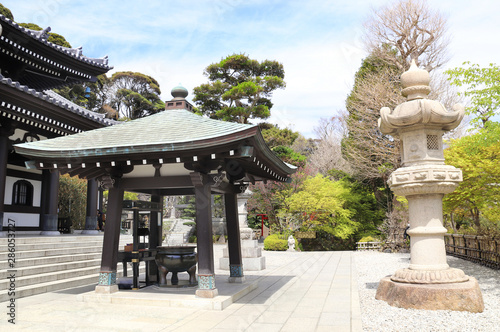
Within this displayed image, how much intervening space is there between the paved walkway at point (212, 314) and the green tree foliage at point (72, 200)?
11.0m

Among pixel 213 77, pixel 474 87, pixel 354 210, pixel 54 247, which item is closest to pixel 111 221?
pixel 54 247

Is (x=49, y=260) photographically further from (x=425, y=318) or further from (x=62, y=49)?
(x=425, y=318)

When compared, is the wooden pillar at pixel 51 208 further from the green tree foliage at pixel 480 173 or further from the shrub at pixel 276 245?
the green tree foliage at pixel 480 173

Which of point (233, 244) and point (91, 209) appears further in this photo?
point (91, 209)

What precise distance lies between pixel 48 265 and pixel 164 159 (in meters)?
5.04

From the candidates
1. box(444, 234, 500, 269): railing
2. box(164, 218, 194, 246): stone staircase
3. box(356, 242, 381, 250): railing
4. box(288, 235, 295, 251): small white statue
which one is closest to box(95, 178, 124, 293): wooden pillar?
box(444, 234, 500, 269): railing

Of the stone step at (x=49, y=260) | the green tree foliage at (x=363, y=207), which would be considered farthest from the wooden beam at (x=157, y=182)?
the green tree foliage at (x=363, y=207)

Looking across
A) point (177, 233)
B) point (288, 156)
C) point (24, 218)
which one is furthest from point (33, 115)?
point (288, 156)

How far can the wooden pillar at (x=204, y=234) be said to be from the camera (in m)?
6.63

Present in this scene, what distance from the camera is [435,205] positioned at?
6.38 metres

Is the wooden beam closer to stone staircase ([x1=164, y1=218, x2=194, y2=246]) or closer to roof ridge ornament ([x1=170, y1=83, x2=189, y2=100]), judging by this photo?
roof ridge ornament ([x1=170, y1=83, x2=189, y2=100])

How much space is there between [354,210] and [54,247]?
18.5 meters

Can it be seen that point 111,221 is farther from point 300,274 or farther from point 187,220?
point 187,220

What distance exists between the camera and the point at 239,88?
27.6 m
